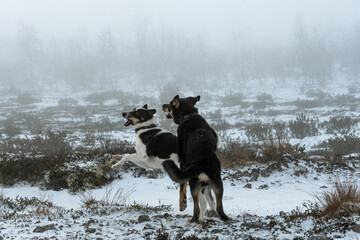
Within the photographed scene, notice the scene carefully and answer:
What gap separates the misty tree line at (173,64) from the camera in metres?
49.8

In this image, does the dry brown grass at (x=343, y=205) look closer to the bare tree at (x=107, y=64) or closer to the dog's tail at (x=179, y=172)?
the dog's tail at (x=179, y=172)

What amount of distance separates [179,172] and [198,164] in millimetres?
265

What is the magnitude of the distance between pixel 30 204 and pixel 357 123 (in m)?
18.2

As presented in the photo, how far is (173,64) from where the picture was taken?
5800cm

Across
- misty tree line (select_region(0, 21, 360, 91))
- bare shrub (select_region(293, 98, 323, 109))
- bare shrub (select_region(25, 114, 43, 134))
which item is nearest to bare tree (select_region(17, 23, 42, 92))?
misty tree line (select_region(0, 21, 360, 91))

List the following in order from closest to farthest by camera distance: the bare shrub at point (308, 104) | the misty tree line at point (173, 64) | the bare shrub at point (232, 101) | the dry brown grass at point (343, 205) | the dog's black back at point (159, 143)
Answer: the dry brown grass at point (343, 205) → the dog's black back at point (159, 143) → the bare shrub at point (308, 104) → the bare shrub at point (232, 101) → the misty tree line at point (173, 64)

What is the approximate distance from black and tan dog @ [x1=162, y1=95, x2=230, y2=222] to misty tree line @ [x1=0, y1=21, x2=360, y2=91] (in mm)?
42448

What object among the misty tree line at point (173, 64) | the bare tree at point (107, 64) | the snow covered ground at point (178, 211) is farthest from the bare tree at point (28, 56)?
the snow covered ground at point (178, 211)

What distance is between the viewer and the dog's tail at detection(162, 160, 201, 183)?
128 inches

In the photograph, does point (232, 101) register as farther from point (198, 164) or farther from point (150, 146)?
point (198, 164)

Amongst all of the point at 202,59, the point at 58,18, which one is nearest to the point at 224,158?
the point at 202,59

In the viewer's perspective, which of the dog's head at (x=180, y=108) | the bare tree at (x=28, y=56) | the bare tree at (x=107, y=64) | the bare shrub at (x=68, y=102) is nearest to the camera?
the dog's head at (x=180, y=108)

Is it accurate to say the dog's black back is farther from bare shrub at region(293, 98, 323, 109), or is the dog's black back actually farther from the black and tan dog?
bare shrub at region(293, 98, 323, 109)

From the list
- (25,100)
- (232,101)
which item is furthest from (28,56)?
(232,101)
